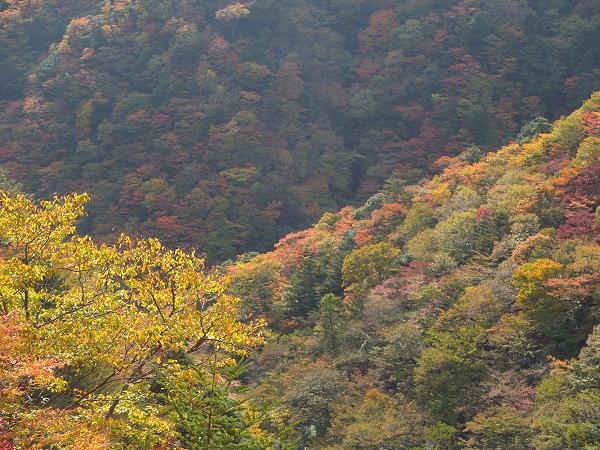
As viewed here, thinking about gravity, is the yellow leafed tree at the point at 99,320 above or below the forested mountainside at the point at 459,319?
above

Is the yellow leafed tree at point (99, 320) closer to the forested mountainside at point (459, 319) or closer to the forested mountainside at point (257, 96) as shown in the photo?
the forested mountainside at point (459, 319)

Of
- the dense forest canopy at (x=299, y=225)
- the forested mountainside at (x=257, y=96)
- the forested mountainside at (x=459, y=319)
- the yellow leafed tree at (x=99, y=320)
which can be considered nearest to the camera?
the yellow leafed tree at (x=99, y=320)

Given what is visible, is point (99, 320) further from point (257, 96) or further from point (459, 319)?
point (257, 96)

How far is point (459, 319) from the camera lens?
24406mm

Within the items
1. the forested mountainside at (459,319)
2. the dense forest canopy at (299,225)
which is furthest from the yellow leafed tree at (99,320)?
the forested mountainside at (459,319)

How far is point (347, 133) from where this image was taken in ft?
233

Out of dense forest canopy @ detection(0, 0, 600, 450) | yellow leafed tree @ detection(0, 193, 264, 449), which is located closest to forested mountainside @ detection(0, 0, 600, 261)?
dense forest canopy @ detection(0, 0, 600, 450)

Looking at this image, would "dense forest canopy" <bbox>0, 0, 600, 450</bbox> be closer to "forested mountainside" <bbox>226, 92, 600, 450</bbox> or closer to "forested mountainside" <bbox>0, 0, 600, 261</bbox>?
"forested mountainside" <bbox>226, 92, 600, 450</bbox>

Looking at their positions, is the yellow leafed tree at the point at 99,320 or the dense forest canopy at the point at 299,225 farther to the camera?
the dense forest canopy at the point at 299,225

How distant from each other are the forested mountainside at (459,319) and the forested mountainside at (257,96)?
22.9 metres

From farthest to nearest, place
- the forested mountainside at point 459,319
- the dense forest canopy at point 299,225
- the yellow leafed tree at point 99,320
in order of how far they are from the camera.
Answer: the forested mountainside at point 459,319 → the dense forest canopy at point 299,225 → the yellow leafed tree at point 99,320

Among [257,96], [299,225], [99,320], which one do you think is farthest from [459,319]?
[257,96]

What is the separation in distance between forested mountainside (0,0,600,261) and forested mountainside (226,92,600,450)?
75.3 ft

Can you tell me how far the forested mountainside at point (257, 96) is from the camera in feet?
199
